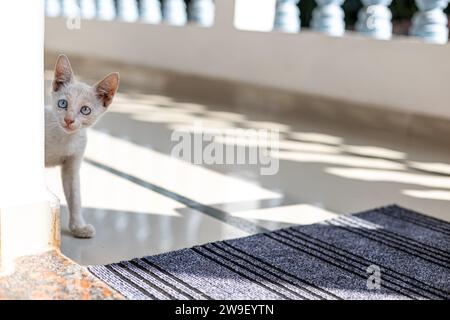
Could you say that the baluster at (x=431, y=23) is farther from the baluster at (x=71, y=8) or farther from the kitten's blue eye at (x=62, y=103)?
the baluster at (x=71, y=8)

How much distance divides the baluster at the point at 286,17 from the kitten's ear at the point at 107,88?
2157mm

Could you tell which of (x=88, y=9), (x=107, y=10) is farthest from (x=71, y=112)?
(x=88, y=9)

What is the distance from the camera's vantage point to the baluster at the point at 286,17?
327 centimetres

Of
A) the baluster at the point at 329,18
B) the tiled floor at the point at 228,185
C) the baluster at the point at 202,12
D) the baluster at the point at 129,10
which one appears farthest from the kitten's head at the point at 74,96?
the baluster at the point at 129,10

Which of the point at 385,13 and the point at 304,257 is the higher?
the point at 385,13

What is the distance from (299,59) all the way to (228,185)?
144 cm

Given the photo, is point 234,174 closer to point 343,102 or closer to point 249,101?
point 343,102

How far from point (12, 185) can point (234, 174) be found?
0.97 m

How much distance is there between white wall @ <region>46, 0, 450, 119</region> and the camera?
2541 millimetres

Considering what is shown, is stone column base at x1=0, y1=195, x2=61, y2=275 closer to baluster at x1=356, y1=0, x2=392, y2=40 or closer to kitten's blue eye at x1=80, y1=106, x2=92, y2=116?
kitten's blue eye at x1=80, y1=106, x2=92, y2=116

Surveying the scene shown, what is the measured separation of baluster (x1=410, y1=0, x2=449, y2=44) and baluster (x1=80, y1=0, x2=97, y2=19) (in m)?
2.51

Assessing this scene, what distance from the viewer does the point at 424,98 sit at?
253cm

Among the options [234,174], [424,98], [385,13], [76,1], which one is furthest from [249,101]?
[76,1]
